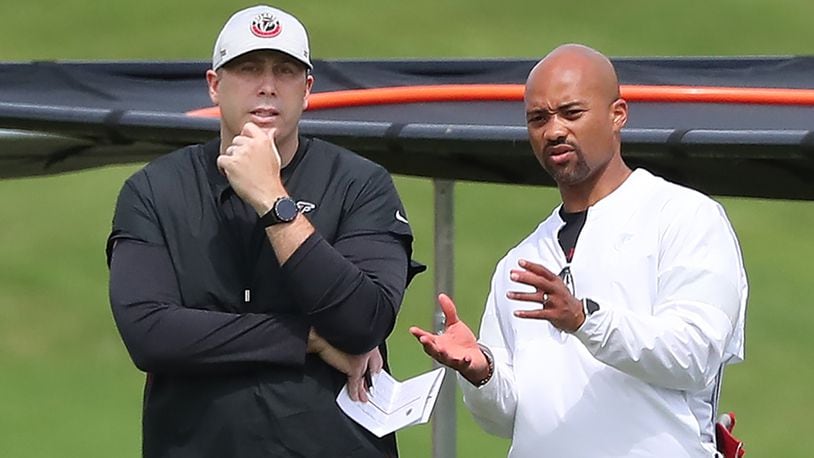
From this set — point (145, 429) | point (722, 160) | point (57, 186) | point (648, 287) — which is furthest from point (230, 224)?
point (57, 186)

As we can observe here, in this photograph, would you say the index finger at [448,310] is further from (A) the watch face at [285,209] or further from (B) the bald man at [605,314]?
(A) the watch face at [285,209]

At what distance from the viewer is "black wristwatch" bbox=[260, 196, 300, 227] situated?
3.34 m

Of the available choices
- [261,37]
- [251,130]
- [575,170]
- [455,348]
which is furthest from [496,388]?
[261,37]

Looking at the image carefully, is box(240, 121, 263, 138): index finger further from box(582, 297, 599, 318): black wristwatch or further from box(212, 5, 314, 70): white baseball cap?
box(582, 297, 599, 318): black wristwatch

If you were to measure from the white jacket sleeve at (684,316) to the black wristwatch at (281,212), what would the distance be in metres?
0.58

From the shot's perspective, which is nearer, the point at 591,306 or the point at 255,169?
the point at 591,306

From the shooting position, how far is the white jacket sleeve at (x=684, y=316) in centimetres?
331

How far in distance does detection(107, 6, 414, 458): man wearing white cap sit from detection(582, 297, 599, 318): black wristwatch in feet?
→ 1.33

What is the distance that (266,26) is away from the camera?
354 cm

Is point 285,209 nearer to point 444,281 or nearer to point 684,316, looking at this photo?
point 684,316

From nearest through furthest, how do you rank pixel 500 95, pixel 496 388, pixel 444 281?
pixel 496 388 → pixel 444 281 → pixel 500 95

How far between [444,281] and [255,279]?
154 cm

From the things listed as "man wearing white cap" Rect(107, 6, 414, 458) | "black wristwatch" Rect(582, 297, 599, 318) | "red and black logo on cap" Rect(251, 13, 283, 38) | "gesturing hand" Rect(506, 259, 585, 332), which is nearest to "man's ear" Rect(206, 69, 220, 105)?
"man wearing white cap" Rect(107, 6, 414, 458)

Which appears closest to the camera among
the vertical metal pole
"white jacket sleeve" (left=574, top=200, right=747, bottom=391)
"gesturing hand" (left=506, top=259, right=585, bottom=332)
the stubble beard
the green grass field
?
"gesturing hand" (left=506, top=259, right=585, bottom=332)
